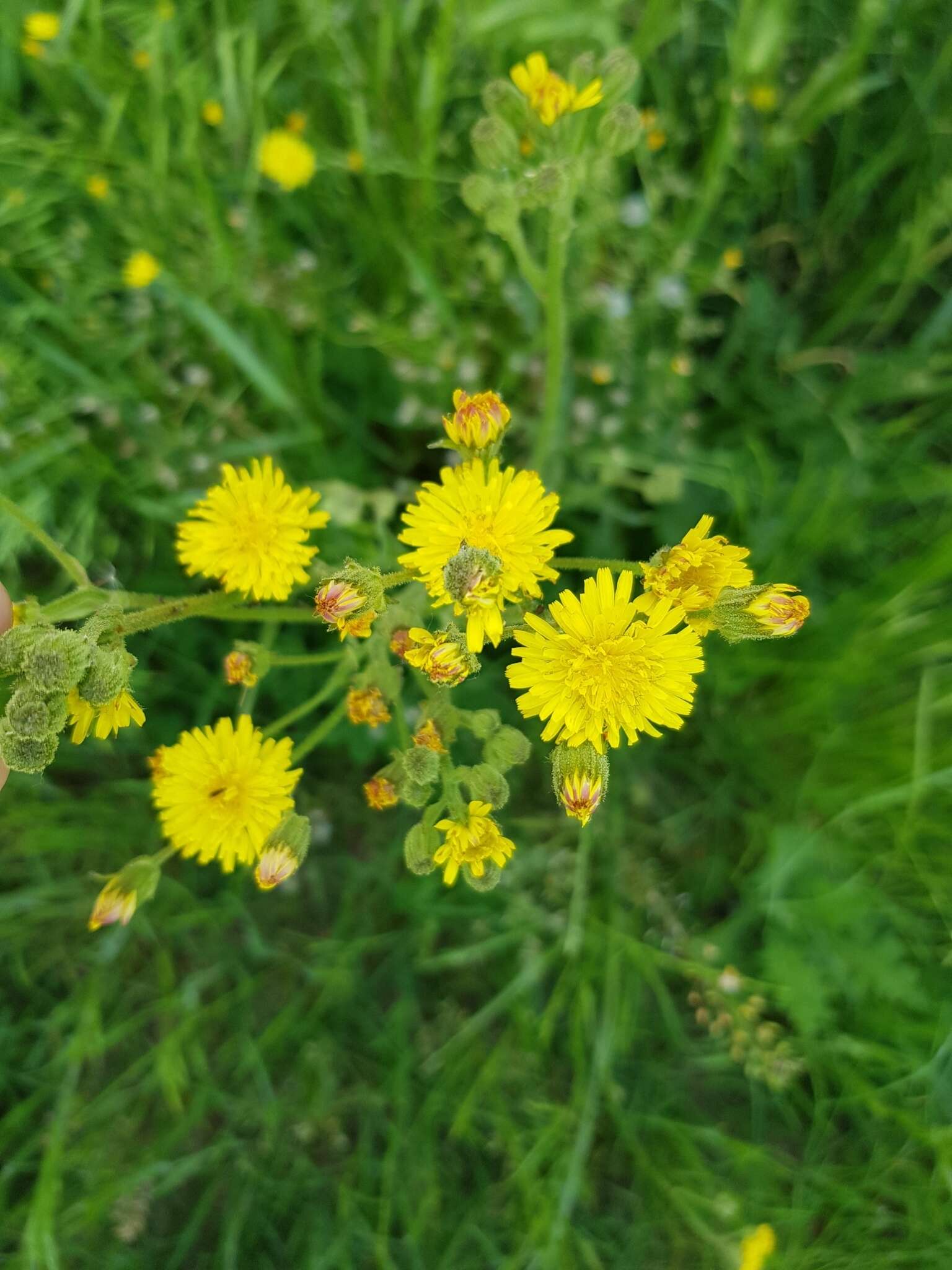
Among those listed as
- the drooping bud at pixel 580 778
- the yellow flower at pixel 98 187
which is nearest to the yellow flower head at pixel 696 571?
the drooping bud at pixel 580 778

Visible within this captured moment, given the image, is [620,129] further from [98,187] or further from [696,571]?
[98,187]

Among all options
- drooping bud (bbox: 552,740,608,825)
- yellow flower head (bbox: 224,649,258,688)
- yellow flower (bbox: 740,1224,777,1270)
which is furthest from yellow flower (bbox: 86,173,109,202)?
yellow flower (bbox: 740,1224,777,1270)

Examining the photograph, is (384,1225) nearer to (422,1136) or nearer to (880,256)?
(422,1136)

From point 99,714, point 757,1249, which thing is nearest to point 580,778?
point 99,714

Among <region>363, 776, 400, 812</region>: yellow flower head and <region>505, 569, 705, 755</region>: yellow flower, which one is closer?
<region>505, 569, 705, 755</region>: yellow flower

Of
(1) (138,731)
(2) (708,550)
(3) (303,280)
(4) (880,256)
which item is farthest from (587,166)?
(1) (138,731)

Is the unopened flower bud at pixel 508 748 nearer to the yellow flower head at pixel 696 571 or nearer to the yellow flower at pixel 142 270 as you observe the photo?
the yellow flower head at pixel 696 571

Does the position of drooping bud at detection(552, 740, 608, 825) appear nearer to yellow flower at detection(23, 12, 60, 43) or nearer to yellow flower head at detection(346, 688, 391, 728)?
yellow flower head at detection(346, 688, 391, 728)
